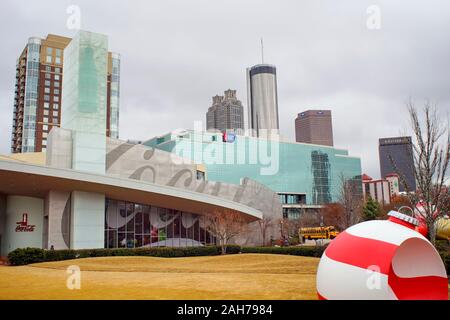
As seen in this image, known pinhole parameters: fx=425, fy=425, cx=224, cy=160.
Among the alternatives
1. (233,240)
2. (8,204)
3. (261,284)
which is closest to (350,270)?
(261,284)

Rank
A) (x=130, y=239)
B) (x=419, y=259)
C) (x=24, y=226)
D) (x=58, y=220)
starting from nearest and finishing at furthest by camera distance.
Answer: (x=419, y=259), (x=58, y=220), (x=24, y=226), (x=130, y=239)

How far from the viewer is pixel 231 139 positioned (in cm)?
12431

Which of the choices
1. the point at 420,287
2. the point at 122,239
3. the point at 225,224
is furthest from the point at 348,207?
the point at 420,287

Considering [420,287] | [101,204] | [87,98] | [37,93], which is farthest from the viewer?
[37,93]

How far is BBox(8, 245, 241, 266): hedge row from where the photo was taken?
28.2 metres

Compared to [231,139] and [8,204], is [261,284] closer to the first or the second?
[8,204]

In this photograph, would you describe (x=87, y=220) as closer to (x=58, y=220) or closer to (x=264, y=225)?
(x=58, y=220)

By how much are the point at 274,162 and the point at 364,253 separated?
12266cm

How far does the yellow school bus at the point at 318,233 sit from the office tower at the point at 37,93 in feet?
269

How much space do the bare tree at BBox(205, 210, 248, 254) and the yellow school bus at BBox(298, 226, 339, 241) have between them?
68.3 feet

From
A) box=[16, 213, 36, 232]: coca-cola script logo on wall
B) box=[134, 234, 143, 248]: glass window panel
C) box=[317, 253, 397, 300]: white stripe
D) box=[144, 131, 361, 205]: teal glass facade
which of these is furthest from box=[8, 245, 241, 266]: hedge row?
box=[144, 131, 361, 205]: teal glass facade

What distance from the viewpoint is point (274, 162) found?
12925 centimetres

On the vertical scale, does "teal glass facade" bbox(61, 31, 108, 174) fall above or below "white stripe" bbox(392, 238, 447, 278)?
above

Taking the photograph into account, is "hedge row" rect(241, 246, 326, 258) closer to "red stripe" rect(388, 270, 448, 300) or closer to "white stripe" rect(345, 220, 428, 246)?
"red stripe" rect(388, 270, 448, 300)
